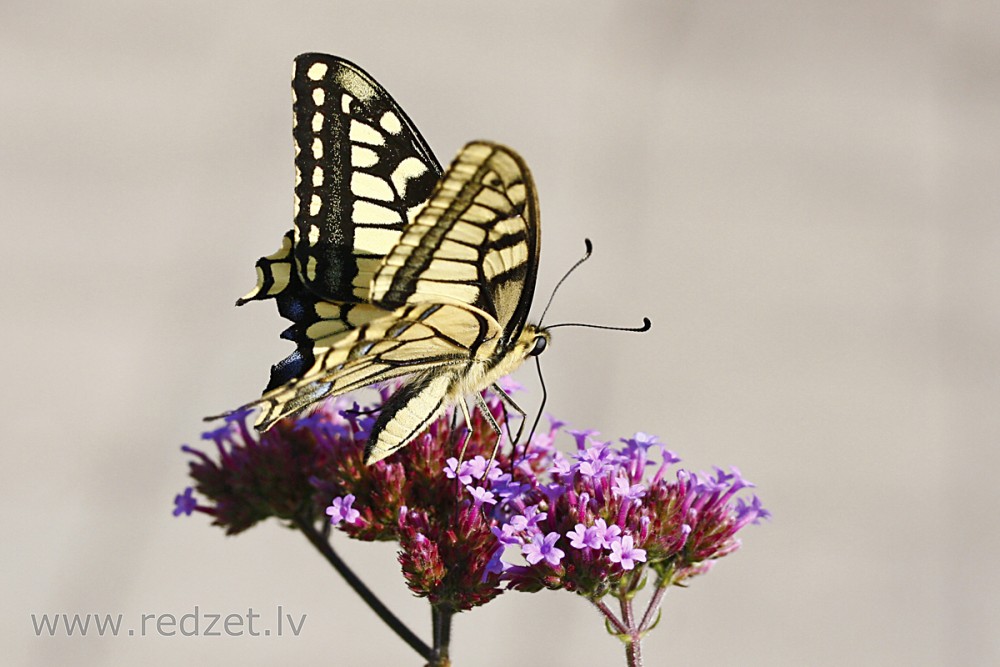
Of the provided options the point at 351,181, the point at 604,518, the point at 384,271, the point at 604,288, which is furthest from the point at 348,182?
the point at 604,288

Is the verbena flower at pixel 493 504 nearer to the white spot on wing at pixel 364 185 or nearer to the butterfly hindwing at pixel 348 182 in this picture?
the butterfly hindwing at pixel 348 182

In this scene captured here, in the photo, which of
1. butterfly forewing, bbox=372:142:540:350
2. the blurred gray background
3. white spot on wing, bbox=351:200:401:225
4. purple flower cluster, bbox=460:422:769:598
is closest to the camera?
butterfly forewing, bbox=372:142:540:350

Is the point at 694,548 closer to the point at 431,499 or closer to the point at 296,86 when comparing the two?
the point at 431,499

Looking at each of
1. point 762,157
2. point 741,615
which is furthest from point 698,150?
point 741,615

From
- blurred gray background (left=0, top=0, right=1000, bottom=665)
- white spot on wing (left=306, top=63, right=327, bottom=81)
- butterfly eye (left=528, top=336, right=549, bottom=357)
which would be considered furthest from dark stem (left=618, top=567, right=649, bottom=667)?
blurred gray background (left=0, top=0, right=1000, bottom=665)

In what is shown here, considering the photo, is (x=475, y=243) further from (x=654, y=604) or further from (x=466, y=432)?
(x=654, y=604)

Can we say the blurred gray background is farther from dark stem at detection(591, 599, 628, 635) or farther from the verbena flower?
dark stem at detection(591, 599, 628, 635)
